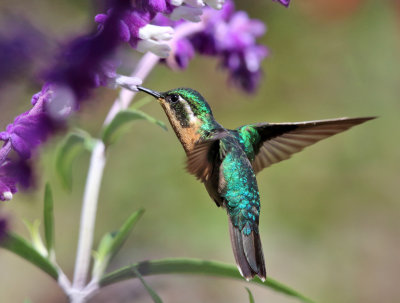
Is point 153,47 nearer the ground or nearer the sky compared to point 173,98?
nearer the sky

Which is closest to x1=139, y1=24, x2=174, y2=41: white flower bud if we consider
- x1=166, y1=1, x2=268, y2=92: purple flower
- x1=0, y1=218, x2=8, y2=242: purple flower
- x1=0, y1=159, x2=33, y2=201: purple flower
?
x1=0, y1=159, x2=33, y2=201: purple flower

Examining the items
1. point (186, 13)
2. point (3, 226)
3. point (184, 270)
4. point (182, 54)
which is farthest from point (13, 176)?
point (182, 54)

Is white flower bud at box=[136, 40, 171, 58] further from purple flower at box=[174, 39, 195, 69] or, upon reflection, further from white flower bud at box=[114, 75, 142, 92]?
purple flower at box=[174, 39, 195, 69]

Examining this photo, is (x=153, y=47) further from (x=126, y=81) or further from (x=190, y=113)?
(x=190, y=113)

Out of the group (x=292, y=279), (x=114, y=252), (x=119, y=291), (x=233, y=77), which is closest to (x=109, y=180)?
(x=119, y=291)

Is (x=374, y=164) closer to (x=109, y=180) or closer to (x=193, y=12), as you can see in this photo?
(x=109, y=180)

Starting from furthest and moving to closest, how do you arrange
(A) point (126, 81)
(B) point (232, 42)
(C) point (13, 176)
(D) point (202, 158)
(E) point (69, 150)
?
(B) point (232, 42), (E) point (69, 150), (D) point (202, 158), (A) point (126, 81), (C) point (13, 176)
